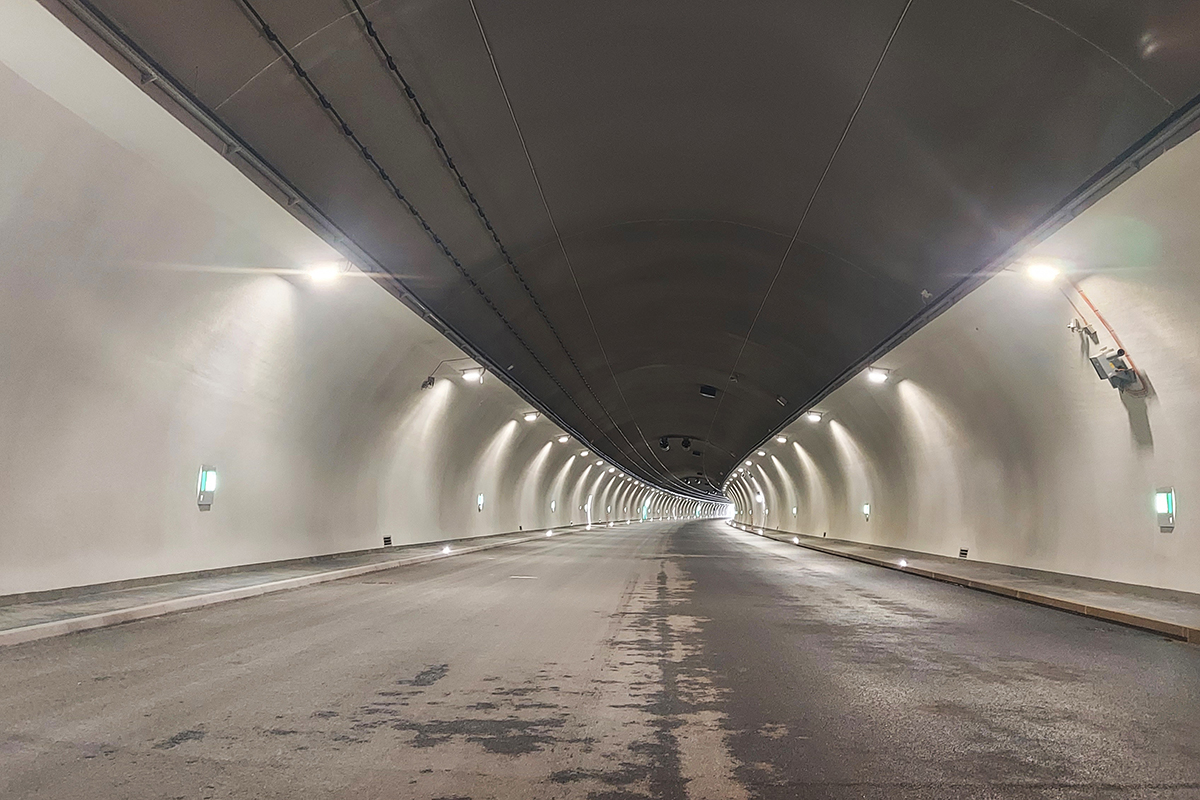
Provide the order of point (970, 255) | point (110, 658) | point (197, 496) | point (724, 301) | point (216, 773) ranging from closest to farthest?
point (216, 773)
point (110, 658)
point (970, 255)
point (197, 496)
point (724, 301)

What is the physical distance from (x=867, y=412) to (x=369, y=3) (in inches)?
739

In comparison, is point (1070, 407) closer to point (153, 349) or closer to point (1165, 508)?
point (1165, 508)

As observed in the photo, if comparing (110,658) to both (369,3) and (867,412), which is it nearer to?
(369,3)

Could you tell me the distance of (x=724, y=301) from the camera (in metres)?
22.0

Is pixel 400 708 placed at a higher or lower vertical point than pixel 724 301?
lower

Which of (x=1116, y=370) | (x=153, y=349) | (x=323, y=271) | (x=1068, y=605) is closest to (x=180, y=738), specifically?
(x=153, y=349)

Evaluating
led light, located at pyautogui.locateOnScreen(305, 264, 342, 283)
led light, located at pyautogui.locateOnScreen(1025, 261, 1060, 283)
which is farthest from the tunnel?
led light, located at pyautogui.locateOnScreen(305, 264, 342, 283)

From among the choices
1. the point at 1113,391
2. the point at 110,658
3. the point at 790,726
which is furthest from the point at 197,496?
the point at 1113,391

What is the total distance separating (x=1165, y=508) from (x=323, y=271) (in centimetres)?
1292

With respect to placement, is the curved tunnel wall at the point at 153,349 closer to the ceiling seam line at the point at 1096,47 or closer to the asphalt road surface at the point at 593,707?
the asphalt road surface at the point at 593,707

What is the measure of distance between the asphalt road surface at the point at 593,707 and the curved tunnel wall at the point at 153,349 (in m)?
2.29

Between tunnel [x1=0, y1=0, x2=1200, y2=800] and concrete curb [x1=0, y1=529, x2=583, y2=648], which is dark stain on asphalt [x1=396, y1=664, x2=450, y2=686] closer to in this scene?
tunnel [x1=0, y1=0, x2=1200, y2=800]

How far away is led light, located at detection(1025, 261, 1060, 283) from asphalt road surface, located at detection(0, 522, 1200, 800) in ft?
15.4

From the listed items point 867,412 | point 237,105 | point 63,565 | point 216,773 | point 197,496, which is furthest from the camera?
point 867,412
